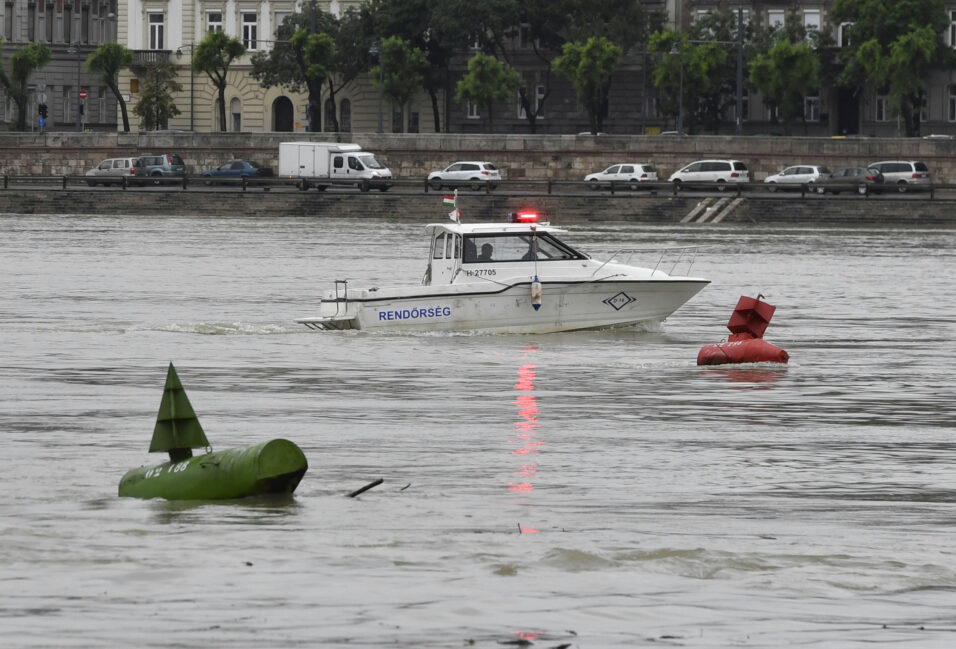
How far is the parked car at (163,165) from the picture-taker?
77.9 m

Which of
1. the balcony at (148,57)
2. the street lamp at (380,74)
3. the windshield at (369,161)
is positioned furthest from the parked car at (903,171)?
the balcony at (148,57)

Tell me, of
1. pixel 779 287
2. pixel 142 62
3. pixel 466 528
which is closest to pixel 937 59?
pixel 142 62

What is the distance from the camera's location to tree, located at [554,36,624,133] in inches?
3246

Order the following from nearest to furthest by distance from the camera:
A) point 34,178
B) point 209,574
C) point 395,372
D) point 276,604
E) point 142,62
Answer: point 276,604, point 209,574, point 395,372, point 34,178, point 142,62

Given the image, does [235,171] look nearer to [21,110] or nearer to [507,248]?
[21,110]

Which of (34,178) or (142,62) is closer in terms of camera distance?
(34,178)

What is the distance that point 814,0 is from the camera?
85.9 meters

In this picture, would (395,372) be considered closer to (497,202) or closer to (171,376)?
(171,376)

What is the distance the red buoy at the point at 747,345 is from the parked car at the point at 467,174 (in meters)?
46.5

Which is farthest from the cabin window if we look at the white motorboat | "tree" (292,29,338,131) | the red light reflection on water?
"tree" (292,29,338,131)

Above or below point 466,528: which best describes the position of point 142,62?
above

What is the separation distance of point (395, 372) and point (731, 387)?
401 centimetres

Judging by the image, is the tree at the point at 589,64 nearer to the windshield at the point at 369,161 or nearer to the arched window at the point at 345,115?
the windshield at the point at 369,161

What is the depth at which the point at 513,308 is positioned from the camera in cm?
2731
